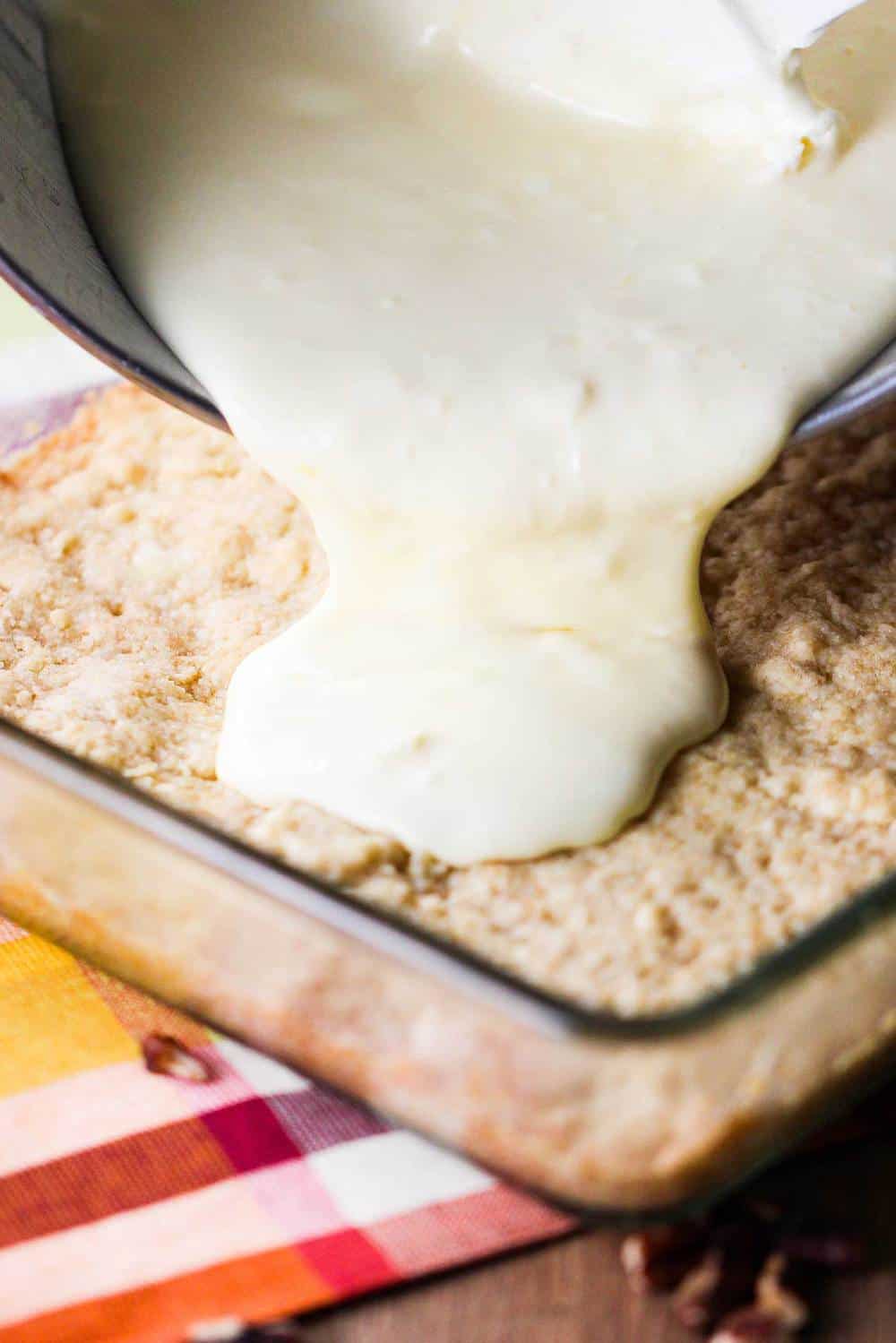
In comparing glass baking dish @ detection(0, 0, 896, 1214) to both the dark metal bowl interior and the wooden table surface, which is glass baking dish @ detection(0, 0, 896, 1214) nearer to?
the wooden table surface

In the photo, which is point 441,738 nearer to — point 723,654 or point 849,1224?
A: point 723,654

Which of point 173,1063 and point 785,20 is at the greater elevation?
point 785,20

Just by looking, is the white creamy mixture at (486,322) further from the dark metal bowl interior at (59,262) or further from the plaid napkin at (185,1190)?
the plaid napkin at (185,1190)

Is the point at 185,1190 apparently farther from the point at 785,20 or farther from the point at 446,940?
the point at 785,20

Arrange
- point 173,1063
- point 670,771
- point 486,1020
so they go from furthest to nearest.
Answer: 1. point 670,771
2. point 173,1063
3. point 486,1020

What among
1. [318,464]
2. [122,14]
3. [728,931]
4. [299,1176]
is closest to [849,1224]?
[728,931]

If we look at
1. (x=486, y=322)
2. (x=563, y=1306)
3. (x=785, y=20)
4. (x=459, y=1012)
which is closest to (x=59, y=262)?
(x=486, y=322)
